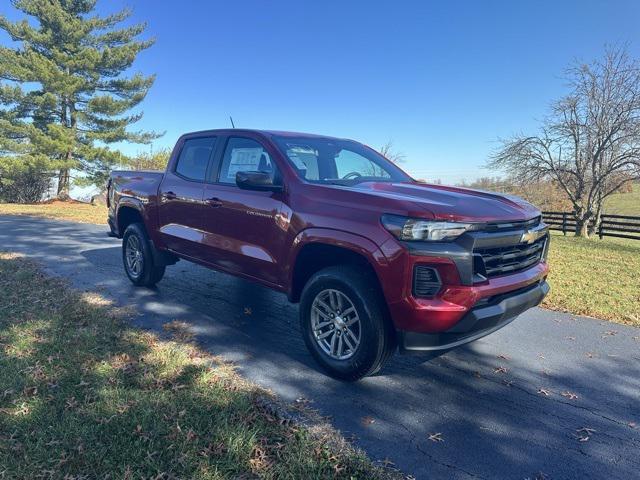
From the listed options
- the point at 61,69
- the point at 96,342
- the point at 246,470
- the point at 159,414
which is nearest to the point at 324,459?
the point at 246,470

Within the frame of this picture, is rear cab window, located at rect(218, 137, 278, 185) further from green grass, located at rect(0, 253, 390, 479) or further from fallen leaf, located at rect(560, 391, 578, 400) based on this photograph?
fallen leaf, located at rect(560, 391, 578, 400)

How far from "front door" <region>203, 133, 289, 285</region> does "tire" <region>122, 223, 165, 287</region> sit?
1396 mm

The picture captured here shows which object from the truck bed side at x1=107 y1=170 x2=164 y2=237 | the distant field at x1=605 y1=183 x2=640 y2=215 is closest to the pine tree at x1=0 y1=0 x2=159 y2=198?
the truck bed side at x1=107 y1=170 x2=164 y2=237

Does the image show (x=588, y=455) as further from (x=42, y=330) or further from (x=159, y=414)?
(x=42, y=330)

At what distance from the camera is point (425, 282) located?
2930 millimetres

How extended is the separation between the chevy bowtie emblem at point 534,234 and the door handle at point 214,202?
9.15ft

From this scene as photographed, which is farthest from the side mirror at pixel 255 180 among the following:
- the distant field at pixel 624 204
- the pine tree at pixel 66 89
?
the distant field at pixel 624 204

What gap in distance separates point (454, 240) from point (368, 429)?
4.48 feet

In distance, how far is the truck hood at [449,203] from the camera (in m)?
2.98

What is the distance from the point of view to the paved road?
2600 millimetres

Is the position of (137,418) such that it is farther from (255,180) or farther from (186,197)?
(186,197)

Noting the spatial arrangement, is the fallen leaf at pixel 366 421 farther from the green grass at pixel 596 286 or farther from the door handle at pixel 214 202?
the green grass at pixel 596 286

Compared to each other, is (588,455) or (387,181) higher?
(387,181)

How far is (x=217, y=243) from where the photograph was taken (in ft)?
14.7
